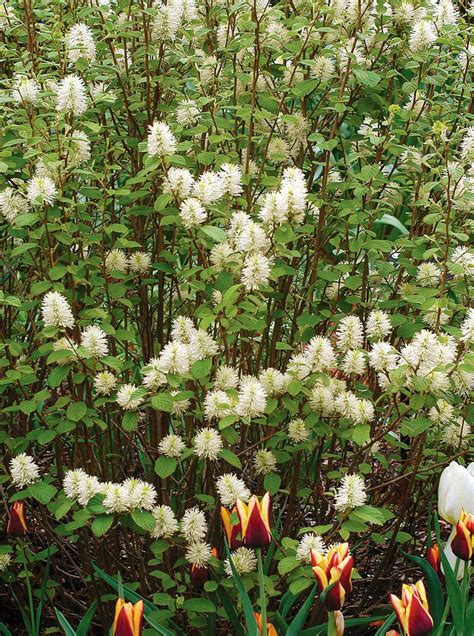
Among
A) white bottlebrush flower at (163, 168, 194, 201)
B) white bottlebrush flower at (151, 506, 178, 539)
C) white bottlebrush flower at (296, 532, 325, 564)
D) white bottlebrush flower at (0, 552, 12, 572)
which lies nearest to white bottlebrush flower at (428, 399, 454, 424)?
white bottlebrush flower at (296, 532, 325, 564)

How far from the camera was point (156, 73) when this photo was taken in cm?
245

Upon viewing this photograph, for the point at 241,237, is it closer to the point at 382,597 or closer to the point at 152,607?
the point at 152,607

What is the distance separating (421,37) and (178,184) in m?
0.67

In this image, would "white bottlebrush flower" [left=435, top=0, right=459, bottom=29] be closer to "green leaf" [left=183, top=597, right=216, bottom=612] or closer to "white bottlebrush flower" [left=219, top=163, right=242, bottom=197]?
"white bottlebrush flower" [left=219, top=163, right=242, bottom=197]

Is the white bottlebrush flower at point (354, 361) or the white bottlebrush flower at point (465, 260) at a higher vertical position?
the white bottlebrush flower at point (465, 260)

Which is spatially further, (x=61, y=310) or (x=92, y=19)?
(x=92, y=19)

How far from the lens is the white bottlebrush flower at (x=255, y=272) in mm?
1946

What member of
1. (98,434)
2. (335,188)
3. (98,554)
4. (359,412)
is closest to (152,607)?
(98,554)

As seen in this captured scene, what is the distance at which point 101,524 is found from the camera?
193 cm

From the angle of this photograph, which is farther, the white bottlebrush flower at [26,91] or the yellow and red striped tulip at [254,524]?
the white bottlebrush flower at [26,91]

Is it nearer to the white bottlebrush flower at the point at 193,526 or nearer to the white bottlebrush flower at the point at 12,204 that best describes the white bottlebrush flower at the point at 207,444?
the white bottlebrush flower at the point at 193,526

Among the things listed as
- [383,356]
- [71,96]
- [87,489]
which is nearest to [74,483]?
[87,489]

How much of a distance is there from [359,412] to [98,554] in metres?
0.80

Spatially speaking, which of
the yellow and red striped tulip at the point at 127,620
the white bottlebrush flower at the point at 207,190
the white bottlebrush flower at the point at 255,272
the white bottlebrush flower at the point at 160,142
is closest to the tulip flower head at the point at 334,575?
the yellow and red striped tulip at the point at 127,620
